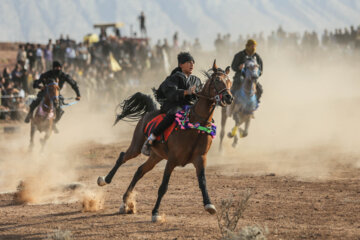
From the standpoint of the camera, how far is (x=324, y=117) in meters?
27.9

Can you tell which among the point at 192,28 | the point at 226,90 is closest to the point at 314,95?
the point at 226,90

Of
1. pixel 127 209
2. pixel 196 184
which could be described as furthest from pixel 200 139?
pixel 196 184

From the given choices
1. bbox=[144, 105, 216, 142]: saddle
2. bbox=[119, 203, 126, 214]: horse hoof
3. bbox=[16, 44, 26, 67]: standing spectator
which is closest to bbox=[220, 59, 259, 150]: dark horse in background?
bbox=[144, 105, 216, 142]: saddle

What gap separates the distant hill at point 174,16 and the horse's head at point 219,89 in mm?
143187

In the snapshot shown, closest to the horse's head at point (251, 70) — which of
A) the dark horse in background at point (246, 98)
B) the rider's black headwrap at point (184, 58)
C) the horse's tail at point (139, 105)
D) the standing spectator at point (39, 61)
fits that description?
the dark horse in background at point (246, 98)

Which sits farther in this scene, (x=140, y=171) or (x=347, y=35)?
(x=347, y=35)

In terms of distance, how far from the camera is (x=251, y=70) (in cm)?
1678

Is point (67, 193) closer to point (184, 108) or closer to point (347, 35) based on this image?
point (184, 108)

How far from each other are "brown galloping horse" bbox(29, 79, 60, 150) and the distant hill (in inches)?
5256

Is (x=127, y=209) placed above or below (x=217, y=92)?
below

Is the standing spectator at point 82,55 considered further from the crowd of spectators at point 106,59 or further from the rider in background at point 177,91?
the rider in background at point 177,91

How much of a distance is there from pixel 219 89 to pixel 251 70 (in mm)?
8423

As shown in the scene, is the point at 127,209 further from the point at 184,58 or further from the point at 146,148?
the point at 184,58

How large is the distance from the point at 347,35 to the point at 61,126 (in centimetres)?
2039
